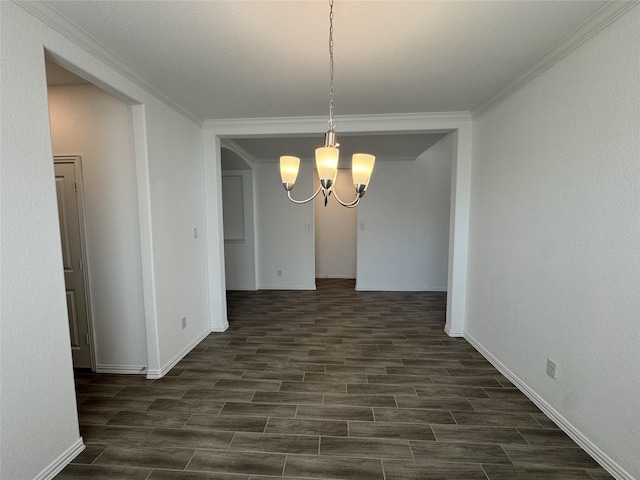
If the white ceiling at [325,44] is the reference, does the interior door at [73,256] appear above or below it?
below

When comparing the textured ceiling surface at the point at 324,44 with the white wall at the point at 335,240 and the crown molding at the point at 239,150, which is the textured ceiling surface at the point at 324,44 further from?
the white wall at the point at 335,240

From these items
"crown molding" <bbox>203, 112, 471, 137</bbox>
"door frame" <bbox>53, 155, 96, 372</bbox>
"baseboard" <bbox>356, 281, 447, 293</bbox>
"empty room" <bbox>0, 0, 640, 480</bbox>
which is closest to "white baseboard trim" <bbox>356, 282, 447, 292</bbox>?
"baseboard" <bbox>356, 281, 447, 293</bbox>

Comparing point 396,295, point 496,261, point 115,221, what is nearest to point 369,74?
point 496,261

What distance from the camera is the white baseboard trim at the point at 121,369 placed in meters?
2.70

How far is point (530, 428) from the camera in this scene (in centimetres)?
196

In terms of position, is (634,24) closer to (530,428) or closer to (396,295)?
(530,428)

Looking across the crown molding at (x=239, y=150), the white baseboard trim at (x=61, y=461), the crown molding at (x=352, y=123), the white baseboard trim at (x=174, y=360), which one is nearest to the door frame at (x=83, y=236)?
the white baseboard trim at (x=174, y=360)

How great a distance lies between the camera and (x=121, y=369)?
2.71m

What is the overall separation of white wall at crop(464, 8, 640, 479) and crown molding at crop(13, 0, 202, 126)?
311cm

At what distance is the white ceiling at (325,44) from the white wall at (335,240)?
4.05 meters

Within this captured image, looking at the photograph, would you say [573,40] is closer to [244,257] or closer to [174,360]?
[174,360]

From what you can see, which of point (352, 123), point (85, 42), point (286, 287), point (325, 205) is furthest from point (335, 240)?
point (85, 42)

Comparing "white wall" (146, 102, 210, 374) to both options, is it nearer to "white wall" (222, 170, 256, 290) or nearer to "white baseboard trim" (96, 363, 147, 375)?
"white baseboard trim" (96, 363, 147, 375)

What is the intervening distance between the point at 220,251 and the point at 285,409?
2142 millimetres
